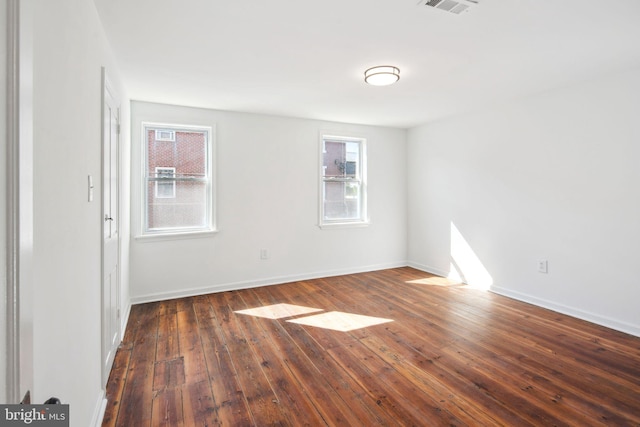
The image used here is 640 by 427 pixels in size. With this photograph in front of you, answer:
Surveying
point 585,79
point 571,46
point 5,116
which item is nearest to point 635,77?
point 585,79

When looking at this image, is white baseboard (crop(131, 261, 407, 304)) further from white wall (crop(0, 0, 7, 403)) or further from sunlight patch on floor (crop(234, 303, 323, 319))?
white wall (crop(0, 0, 7, 403))

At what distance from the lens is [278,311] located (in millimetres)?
3574

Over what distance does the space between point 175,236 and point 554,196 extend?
449cm

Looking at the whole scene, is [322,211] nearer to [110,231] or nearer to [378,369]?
[378,369]

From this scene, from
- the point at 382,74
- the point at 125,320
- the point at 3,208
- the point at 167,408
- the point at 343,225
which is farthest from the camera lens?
the point at 343,225

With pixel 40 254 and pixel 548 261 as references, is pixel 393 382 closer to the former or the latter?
pixel 40 254

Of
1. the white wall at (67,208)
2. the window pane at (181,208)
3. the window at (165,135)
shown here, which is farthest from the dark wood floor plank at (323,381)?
the window at (165,135)

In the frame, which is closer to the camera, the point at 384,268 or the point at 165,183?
the point at 165,183

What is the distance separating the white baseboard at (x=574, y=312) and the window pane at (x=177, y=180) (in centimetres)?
397

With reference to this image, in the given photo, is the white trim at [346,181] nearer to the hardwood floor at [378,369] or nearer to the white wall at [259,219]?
the white wall at [259,219]

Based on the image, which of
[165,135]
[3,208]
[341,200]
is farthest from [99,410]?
[341,200]

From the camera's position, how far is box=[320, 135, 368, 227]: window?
5102 millimetres

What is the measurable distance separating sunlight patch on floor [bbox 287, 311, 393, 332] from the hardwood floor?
5 cm

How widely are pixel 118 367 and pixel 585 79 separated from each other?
499cm
